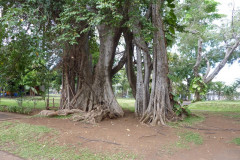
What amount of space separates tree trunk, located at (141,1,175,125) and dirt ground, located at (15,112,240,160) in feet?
2.18

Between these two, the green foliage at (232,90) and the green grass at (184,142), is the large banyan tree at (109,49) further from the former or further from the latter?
the green foliage at (232,90)

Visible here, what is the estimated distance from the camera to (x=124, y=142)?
5.08 m

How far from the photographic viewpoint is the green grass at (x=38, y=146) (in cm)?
426

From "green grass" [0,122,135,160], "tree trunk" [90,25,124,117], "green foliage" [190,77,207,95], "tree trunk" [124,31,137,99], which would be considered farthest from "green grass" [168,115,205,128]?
"green foliage" [190,77,207,95]

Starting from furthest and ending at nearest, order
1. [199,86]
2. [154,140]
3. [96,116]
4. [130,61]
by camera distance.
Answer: [199,86] < [130,61] < [96,116] < [154,140]

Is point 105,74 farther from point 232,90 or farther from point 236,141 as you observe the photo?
point 232,90

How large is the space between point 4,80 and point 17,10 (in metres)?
4.64

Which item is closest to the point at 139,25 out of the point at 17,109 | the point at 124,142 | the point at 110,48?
the point at 110,48

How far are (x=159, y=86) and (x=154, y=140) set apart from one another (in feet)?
8.53

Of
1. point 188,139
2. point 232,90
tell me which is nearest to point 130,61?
point 188,139

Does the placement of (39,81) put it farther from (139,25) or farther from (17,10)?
(139,25)

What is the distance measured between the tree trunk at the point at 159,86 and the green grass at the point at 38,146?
3.18 meters

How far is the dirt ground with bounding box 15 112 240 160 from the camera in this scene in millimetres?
4449

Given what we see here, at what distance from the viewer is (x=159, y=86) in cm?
742
